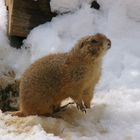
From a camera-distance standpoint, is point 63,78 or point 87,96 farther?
point 87,96

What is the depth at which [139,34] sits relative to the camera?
5418mm

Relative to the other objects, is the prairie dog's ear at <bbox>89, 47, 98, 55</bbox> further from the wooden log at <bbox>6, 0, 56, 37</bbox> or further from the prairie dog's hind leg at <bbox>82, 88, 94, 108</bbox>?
the wooden log at <bbox>6, 0, 56, 37</bbox>

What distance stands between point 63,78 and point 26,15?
1751mm

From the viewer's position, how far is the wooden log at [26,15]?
558 centimetres

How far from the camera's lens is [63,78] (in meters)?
4.07

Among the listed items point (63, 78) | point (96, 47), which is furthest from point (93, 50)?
point (63, 78)

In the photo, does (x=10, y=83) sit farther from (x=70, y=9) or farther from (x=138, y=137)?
(x=138, y=137)

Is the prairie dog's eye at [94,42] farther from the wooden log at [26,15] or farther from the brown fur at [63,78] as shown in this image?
the wooden log at [26,15]

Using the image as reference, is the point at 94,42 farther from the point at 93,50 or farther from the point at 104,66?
the point at 104,66

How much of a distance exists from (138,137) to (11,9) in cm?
259

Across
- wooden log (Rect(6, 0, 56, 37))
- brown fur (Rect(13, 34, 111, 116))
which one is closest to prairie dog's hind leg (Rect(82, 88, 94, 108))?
brown fur (Rect(13, 34, 111, 116))

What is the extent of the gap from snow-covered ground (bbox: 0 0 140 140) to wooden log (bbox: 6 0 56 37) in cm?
9

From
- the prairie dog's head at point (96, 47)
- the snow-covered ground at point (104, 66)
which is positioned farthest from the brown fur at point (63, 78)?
the snow-covered ground at point (104, 66)

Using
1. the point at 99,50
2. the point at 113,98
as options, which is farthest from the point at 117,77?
the point at 99,50
